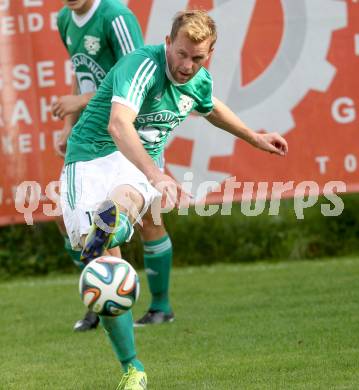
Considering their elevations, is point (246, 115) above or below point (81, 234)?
below

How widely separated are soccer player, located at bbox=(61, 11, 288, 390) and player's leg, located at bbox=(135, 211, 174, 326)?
135cm

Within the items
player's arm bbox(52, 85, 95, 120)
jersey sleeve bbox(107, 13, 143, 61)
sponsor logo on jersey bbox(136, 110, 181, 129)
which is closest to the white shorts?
→ sponsor logo on jersey bbox(136, 110, 181, 129)

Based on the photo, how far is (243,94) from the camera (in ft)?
26.9

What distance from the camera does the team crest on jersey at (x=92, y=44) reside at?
577cm

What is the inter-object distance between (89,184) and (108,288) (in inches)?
34.3

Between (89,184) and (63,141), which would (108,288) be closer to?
(89,184)

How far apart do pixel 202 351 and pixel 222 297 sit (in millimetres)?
1962

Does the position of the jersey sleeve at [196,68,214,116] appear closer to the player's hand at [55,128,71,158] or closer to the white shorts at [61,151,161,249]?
the white shorts at [61,151,161,249]

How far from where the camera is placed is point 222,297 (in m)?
6.86

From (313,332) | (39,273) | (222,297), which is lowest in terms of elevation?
(39,273)

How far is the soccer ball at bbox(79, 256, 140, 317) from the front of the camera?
12.3 ft

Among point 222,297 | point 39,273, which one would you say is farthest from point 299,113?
point 39,273

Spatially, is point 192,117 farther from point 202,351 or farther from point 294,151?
point 202,351

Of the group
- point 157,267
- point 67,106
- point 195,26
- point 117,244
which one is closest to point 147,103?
point 195,26
